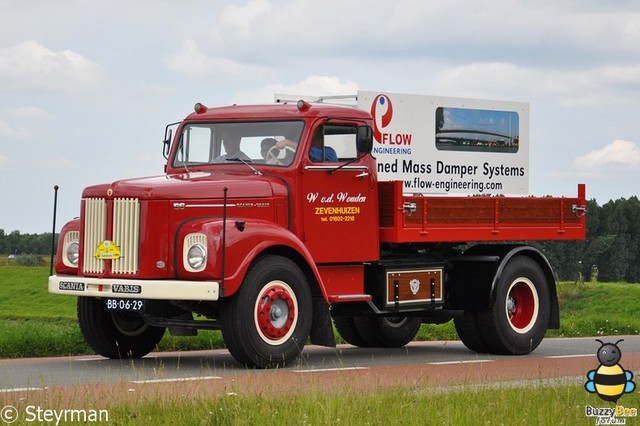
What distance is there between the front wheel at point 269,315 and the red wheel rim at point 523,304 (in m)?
4.24

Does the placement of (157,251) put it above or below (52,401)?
above

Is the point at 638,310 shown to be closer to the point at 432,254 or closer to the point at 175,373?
the point at 432,254

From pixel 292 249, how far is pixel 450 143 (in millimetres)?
7228

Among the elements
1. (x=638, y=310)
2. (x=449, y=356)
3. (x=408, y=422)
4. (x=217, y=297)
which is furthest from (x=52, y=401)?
(x=638, y=310)

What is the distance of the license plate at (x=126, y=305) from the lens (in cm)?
1455

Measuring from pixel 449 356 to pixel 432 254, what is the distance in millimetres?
1492

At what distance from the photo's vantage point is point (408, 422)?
949 cm

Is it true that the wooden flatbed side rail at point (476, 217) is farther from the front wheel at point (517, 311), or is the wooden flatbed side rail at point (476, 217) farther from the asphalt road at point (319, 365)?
the asphalt road at point (319, 365)

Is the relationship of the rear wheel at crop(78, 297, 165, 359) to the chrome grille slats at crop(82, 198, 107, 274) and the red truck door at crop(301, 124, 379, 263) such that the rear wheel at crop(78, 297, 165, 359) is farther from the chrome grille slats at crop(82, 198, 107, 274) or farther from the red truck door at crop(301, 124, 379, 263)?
the red truck door at crop(301, 124, 379, 263)

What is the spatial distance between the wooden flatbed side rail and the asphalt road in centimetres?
159

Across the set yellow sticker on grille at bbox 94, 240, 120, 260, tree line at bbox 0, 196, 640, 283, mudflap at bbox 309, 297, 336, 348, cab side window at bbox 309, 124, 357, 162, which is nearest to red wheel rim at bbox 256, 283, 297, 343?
mudflap at bbox 309, 297, 336, 348

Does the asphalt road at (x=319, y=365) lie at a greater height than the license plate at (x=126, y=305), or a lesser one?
lesser

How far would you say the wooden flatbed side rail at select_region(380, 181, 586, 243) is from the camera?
16781mm

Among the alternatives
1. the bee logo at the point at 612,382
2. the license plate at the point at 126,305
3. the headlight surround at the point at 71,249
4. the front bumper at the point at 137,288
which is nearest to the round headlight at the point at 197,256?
the front bumper at the point at 137,288
